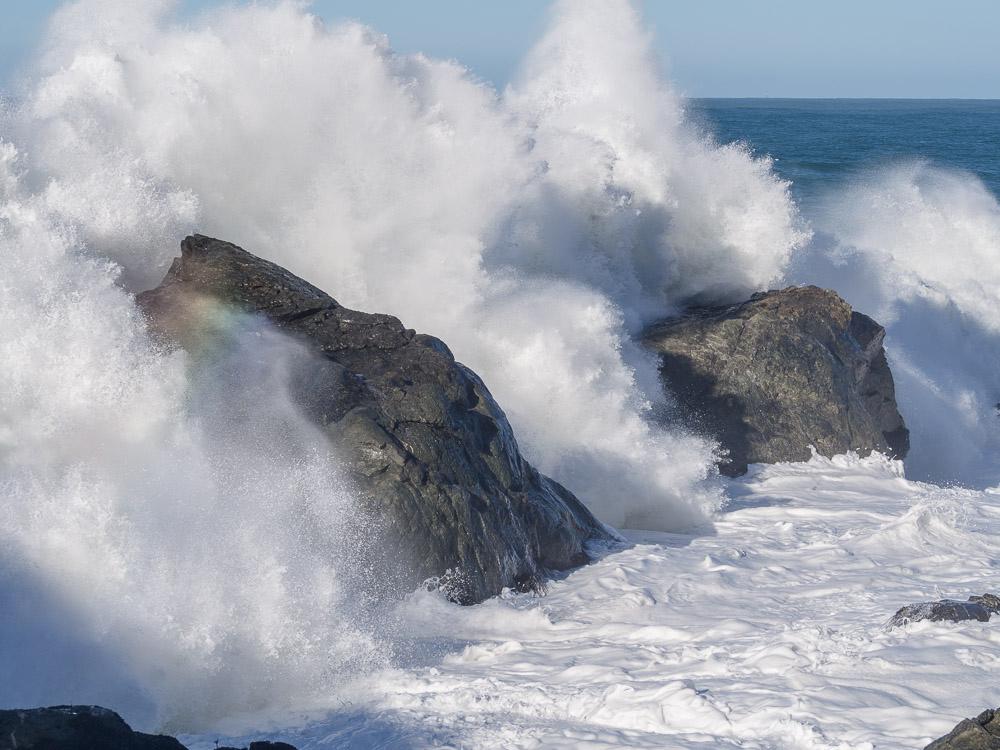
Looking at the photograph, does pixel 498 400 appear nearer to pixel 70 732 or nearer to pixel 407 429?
pixel 407 429

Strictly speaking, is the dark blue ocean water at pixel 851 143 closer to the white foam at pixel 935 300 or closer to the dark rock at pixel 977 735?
the white foam at pixel 935 300

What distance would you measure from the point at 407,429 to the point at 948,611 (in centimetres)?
298

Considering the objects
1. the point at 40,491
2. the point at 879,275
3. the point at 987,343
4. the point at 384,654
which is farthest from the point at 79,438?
the point at 987,343

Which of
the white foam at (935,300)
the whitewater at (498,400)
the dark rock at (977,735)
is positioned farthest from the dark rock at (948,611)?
the white foam at (935,300)

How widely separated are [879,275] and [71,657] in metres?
12.1

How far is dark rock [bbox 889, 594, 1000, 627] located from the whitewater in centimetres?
11

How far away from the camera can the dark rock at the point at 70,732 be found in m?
4.06

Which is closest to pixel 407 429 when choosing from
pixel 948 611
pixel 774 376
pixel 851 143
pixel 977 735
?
pixel 948 611

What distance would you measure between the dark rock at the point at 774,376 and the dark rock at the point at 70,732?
6.98 metres

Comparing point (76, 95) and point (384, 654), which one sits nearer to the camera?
point (384, 654)

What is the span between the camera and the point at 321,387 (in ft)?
23.2

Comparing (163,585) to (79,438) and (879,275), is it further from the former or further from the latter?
(879,275)

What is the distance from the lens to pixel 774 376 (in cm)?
1109

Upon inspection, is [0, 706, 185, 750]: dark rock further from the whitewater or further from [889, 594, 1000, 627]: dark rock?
[889, 594, 1000, 627]: dark rock
